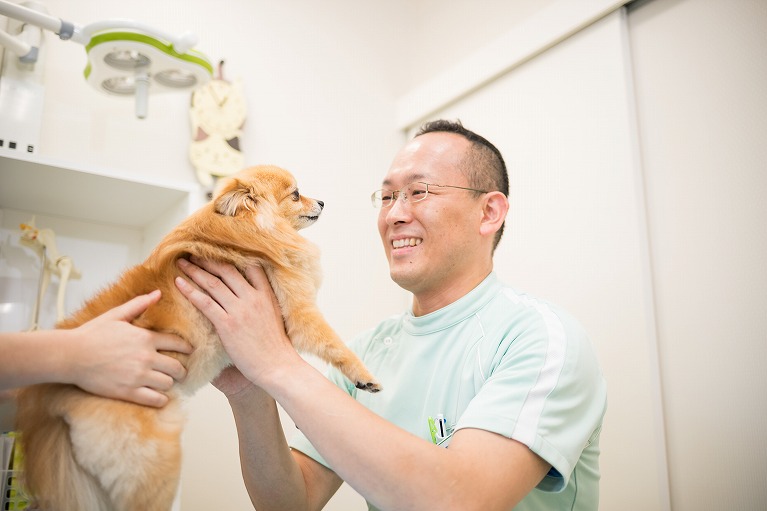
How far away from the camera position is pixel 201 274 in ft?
3.69

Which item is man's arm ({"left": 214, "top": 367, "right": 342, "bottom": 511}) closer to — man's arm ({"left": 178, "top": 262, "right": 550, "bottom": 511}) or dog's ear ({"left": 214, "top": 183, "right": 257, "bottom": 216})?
man's arm ({"left": 178, "top": 262, "right": 550, "bottom": 511})

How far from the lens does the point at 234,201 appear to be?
4.08 ft

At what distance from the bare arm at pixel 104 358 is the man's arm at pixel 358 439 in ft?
0.38

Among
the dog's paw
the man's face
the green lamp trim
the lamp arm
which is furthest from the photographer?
the green lamp trim

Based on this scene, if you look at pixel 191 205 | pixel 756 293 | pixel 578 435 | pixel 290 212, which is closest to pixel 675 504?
pixel 756 293

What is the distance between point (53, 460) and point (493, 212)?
1.19 meters

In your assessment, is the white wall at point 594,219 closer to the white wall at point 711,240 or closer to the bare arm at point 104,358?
the white wall at point 711,240

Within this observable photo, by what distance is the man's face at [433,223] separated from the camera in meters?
1.44

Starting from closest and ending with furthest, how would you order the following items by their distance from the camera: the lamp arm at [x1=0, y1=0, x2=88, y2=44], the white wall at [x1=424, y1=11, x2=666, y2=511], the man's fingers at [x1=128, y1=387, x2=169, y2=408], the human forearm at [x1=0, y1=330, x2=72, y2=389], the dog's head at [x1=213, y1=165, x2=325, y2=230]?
the human forearm at [x1=0, y1=330, x2=72, y2=389]
the man's fingers at [x1=128, y1=387, x2=169, y2=408]
the dog's head at [x1=213, y1=165, x2=325, y2=230]
the lamp arm at [x1=0, y1=0, x2=88, y2=44]
the white wall at [x1=424, y1=11, x2=666, y2=511]

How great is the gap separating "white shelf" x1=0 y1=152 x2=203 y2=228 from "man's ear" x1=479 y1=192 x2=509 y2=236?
1.02m

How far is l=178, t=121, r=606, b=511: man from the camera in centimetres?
94

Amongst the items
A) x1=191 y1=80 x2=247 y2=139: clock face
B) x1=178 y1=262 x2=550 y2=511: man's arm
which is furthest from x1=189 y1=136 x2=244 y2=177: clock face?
x1=178 y1=262 x2=550 y2=511: man's arm

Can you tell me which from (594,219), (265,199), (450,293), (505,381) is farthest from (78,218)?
(594,219)

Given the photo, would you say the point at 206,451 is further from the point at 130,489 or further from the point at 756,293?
the point at 756,293
